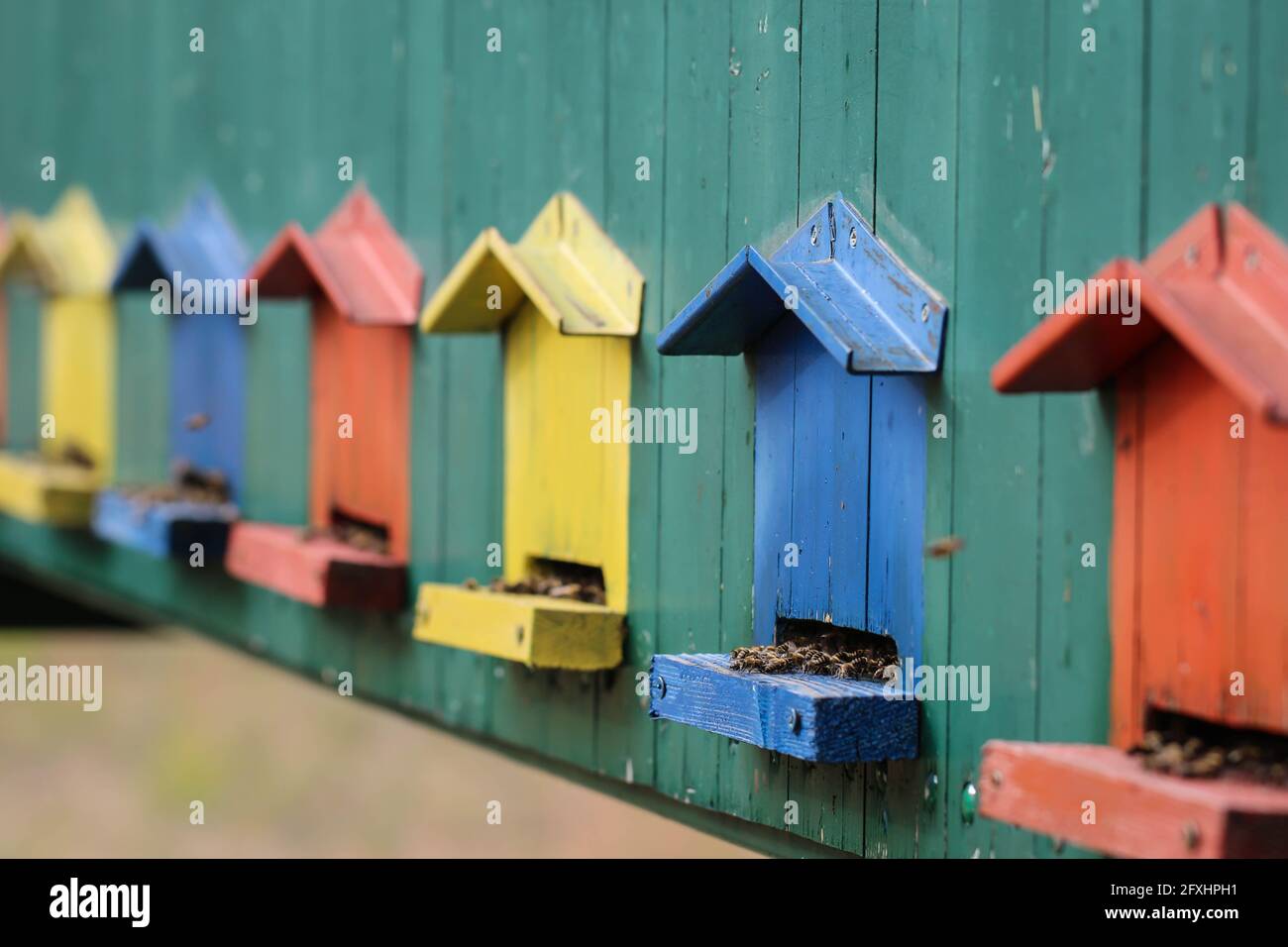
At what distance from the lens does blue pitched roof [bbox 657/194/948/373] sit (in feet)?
12.3

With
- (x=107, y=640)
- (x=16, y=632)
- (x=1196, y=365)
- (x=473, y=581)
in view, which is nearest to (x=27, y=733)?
(x=16, y=632)

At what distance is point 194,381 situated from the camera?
7.71 metres

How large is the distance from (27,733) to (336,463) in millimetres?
9950

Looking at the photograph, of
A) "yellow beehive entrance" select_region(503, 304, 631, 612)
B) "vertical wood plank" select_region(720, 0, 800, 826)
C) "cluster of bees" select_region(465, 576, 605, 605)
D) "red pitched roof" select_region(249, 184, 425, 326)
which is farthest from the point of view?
"red pitched roof" select_region(249, 184, 425, 326)

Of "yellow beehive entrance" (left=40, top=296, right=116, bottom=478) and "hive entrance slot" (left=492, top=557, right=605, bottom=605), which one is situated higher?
"yellow beehive entrance" (left=40, top=296, right=116, bottom=478)

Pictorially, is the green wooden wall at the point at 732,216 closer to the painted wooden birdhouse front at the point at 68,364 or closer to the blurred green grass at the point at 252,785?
the painted wooden birdhouse front at the point at 68,364

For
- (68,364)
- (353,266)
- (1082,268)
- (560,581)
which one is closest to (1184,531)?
(1082,268)

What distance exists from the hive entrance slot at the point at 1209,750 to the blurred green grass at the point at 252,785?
9.76m

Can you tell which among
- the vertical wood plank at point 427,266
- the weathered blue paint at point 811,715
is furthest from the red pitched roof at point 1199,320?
the vertical wood plank at point 427,266

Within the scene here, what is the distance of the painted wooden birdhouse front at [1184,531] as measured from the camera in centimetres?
292

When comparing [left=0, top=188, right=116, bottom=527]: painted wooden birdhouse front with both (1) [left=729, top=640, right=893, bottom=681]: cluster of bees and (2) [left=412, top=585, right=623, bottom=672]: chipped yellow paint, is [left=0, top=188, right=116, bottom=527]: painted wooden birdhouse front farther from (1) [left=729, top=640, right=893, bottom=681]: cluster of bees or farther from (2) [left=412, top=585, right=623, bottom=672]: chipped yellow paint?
(1) [left=729, top=640, right=893, bottom=681]: cluster of bees

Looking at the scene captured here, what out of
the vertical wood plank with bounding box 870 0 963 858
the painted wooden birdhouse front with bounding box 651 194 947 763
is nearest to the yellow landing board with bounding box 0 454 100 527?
the painted wooden birdhouse front with bounding box 651 194 947 763

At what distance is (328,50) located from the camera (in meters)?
6.59

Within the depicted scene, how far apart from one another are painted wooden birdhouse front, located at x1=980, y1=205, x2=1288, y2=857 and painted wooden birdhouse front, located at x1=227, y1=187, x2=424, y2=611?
9.70 feet
